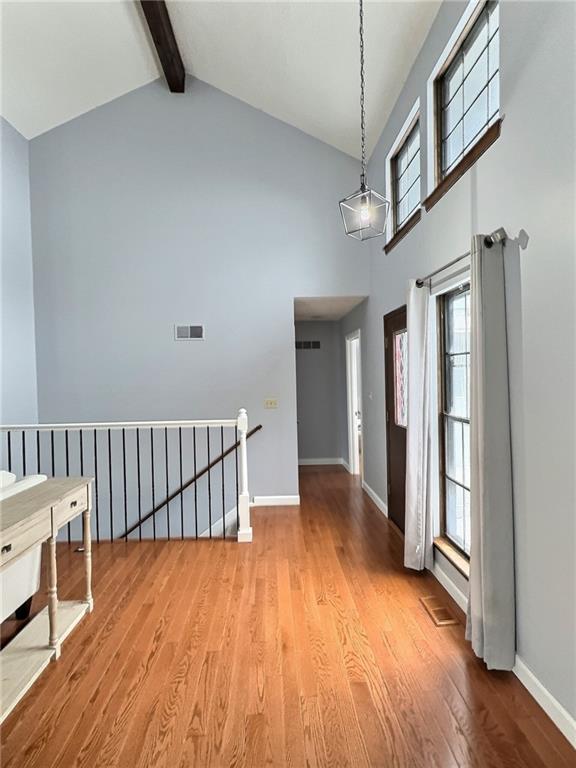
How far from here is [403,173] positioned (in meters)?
4.06

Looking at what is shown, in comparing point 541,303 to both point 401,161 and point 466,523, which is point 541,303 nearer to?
point 466,523

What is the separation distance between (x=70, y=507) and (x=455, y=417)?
2543 mm

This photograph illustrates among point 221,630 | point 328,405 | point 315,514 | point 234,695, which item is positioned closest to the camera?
point 234,695

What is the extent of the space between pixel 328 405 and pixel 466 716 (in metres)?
5.65

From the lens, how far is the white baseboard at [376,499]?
14.8 feet

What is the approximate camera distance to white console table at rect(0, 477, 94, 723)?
1.90 metres

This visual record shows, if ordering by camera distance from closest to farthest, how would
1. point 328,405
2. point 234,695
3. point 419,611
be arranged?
point 234,695 < point 419,611 < point 328,405

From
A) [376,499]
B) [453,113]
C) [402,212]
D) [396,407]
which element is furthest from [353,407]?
[453,113]

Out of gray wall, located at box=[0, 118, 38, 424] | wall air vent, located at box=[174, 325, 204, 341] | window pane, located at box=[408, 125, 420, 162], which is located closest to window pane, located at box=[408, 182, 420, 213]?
window pane, located at box=[408, 125, 420, 162]

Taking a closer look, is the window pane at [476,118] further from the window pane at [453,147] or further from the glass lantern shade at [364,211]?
the glass lantern shade at [364,211]

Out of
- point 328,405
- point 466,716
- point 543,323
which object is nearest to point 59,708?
point 466,716

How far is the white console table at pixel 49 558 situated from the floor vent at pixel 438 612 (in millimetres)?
2145

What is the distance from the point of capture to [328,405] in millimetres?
7352

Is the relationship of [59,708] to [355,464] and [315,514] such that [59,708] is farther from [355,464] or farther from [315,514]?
[355,464]
